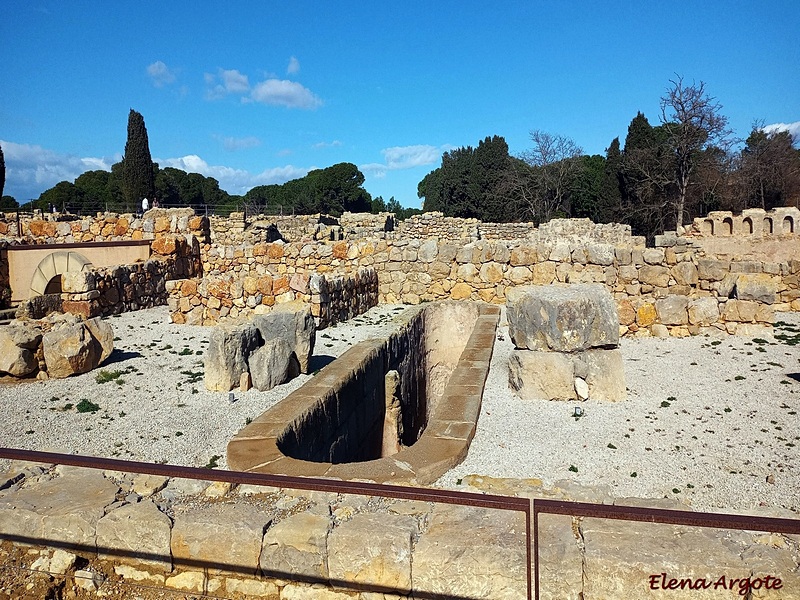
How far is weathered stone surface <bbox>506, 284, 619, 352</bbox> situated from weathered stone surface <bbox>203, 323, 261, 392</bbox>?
12.0 ft

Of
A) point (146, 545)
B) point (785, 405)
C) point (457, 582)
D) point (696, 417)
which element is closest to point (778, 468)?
point (696, 417)

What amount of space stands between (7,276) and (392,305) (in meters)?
9.26

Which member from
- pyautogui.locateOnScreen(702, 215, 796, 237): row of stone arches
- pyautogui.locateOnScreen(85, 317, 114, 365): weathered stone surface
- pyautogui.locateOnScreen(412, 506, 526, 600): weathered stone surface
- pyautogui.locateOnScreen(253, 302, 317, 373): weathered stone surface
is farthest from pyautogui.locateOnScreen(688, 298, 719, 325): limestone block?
pyautogui.locateOnScreen(702, 215, 796, 237): row of stone arches

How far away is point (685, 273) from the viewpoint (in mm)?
11055

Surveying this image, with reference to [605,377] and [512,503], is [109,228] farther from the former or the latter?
[512,503]

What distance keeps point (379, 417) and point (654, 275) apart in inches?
250

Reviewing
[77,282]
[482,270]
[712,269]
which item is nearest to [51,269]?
[77,282]

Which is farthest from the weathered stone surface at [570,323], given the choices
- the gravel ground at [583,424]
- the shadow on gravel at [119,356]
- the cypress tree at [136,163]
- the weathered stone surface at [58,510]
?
the cypress tree at [136,163]

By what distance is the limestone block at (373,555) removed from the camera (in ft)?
9.20

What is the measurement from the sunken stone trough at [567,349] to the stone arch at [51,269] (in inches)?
398

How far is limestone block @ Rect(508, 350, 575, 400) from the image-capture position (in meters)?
7.00

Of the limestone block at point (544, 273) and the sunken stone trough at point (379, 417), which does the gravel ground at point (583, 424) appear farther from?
the limestone block at point (544, 273)

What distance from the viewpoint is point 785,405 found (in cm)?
639

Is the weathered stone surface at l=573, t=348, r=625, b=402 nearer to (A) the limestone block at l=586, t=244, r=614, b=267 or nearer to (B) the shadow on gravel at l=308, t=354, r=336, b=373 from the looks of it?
(B) the shadow on gravel at l=308, t=354, r=336, b=373
